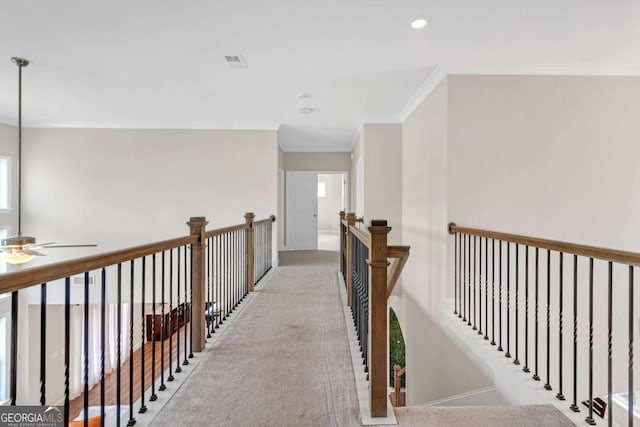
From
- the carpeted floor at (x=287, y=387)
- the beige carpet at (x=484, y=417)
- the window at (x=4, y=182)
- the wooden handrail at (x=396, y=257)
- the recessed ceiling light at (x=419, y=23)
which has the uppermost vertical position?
the recessed ceiling light at (x=419, y=23)

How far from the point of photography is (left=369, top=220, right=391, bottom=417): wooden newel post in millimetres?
1893

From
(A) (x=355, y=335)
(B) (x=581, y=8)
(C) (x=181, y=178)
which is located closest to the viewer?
(B) (x=581, y=8)

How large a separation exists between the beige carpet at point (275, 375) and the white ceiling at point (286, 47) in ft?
8.48

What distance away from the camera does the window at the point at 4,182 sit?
616 cm

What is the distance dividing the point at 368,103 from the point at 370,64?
4.78 feet

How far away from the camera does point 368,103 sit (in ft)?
16.9

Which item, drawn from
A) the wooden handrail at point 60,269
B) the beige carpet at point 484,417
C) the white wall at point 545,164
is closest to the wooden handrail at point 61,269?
the wooden handrail at point 60,269

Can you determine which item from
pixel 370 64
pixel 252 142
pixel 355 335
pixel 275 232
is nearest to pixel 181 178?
pixel 252 142

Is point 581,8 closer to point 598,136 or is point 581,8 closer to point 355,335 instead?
point 598,136

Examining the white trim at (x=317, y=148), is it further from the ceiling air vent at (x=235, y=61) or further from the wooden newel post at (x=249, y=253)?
the ceiling air vent at (x=235, y=61)

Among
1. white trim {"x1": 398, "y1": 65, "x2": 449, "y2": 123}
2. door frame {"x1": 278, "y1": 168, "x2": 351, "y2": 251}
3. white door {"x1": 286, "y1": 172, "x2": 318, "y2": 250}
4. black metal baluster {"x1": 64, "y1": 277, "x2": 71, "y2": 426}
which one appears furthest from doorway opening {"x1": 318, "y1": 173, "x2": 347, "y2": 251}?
black metal baluster {"x1": 64, "y1": 277, "x2": 71, "y2": 426}

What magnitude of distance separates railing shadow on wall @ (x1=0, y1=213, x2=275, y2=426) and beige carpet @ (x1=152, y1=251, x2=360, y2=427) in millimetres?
217

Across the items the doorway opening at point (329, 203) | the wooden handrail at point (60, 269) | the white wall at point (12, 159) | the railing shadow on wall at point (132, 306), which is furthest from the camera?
the doorway opening at point (329, 203)

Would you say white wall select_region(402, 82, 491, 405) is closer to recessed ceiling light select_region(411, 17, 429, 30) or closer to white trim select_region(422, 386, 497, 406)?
white trim select_region(422, 386, 497, 406)
